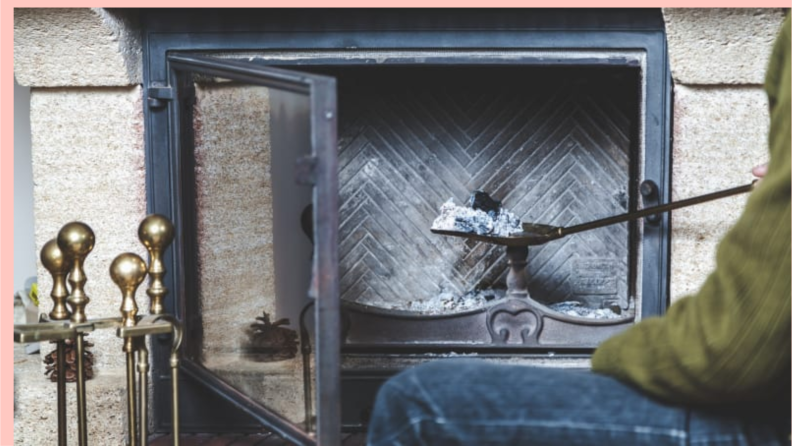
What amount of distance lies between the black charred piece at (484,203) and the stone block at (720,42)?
445 millimetres

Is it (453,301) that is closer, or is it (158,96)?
(158,96)

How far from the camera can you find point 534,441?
0.93 meters

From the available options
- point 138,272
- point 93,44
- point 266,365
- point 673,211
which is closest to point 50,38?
point 93,44

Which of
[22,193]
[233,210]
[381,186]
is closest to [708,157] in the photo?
[381,186]

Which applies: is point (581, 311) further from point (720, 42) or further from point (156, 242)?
point (156, 242)

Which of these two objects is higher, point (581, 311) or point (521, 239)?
point (521, 239)

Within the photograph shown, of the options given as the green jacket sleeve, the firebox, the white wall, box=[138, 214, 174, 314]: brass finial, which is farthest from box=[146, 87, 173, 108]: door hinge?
the green jacket sleeve

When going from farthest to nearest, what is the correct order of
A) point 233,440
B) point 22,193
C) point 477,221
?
point 22,193 < point 477,221 < point 233,440

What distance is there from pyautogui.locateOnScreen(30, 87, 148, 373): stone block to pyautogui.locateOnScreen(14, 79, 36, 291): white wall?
70cm

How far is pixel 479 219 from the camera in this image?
2.03m

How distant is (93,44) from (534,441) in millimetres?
1241

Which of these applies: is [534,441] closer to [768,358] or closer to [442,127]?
[768,358]

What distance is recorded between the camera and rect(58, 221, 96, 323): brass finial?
145 cm

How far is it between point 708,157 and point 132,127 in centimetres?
106
